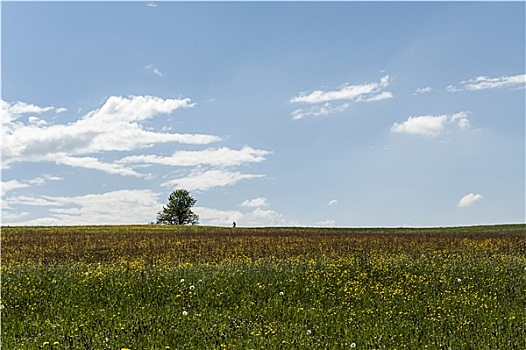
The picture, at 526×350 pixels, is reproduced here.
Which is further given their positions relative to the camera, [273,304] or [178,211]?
[178,211]

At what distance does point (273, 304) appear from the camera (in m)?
13.2

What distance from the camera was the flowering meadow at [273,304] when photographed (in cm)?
1003

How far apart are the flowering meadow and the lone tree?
6485 centimetres

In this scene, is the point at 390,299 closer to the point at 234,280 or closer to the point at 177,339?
the point at 234,280

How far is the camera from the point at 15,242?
31672mm

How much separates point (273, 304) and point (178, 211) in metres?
74.9

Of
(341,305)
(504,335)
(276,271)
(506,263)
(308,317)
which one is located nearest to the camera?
(504,335)

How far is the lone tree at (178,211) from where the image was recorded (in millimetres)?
86625

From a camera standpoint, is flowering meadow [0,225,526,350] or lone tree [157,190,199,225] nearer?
flowering meadow [0,225,526,350]

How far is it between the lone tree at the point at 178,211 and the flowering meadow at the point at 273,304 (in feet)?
213

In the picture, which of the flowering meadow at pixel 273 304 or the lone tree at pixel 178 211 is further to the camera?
the lone tree at pixel 178 211

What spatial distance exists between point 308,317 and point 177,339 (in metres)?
3.21

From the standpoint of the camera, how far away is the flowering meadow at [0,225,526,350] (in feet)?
32.9

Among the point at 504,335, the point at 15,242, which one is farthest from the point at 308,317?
the point at 15,242
